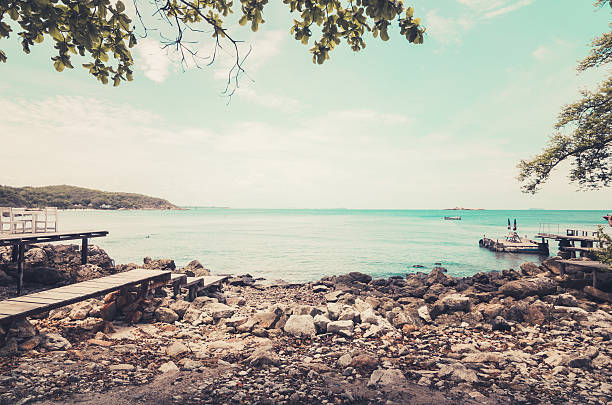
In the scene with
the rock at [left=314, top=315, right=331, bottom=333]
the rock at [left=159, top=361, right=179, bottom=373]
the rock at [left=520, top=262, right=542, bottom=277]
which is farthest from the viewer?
the rock at [left=520, top=262, right=542, bottom=277]

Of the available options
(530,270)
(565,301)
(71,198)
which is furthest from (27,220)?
(71,198)

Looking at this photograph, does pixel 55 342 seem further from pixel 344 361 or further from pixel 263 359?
pixel 344 361

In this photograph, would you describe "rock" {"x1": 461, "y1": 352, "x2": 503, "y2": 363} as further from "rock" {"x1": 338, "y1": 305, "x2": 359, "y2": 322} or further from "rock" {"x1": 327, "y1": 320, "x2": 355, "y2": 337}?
"rock" {"x1": 338, "y1": 305, "x2": 359, "y2": 322}

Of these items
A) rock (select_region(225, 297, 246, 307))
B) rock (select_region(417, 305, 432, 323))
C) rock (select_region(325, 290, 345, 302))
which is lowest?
rock (select_region(325, 290, 345, 302))

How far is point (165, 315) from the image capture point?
8.01 m

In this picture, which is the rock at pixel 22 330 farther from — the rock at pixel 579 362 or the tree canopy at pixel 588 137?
the tree canopy at pixel 588 137

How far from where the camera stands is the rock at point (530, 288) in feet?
35.6

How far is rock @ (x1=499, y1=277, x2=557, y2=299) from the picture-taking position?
10.9m

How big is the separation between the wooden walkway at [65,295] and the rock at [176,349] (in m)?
2.31

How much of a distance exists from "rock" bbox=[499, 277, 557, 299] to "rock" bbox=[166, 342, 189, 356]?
36.7 feet

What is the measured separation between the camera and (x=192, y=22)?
18.9 ft

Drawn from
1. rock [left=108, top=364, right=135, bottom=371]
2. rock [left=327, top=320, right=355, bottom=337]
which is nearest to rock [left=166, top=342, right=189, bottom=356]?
rock [left=108, top=364, right=135, bottom=371]

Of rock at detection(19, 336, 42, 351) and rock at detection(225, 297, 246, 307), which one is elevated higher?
rock at detection(19, 336, 42, 351)

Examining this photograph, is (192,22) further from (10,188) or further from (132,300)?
(10,188)
